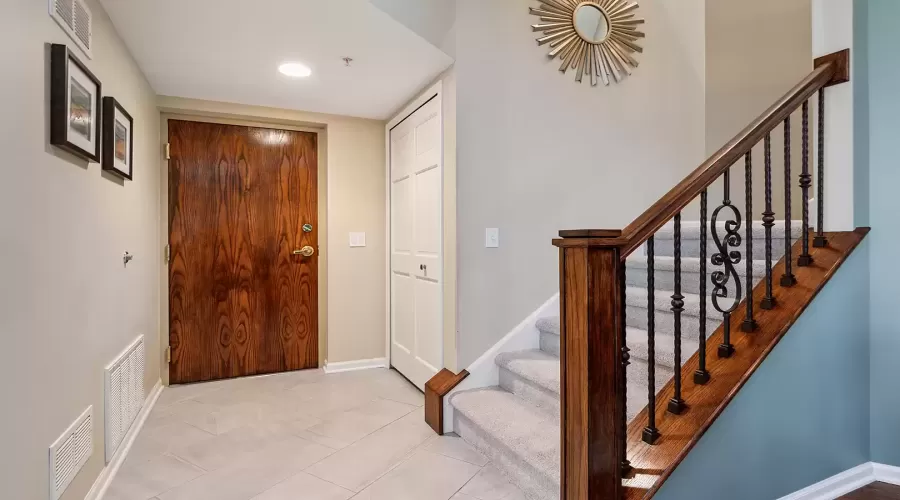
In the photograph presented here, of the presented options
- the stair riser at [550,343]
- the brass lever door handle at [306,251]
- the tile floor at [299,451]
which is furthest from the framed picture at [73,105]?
the stair riser at [550,343]

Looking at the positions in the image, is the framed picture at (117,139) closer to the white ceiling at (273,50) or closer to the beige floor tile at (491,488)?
the white ceiling at (273,50)

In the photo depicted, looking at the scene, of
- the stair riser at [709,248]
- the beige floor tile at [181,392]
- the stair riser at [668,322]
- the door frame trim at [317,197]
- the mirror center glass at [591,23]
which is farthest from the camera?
the door frame trim at [317,197]

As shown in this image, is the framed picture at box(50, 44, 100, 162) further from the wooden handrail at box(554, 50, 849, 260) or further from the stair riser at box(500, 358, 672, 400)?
the stair riser at box(500, 358, 672, 400)

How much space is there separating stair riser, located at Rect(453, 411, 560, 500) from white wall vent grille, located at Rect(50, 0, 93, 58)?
219 centimetres

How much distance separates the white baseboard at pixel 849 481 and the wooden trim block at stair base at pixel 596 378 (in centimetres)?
84

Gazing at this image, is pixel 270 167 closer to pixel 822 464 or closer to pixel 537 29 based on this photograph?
pixel 537 29

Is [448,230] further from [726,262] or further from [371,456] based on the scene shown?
[726,262]

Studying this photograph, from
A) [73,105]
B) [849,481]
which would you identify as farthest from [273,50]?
[849,481]

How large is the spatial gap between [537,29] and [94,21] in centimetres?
207

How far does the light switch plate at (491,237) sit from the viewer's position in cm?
248

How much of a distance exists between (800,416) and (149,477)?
2578 mm

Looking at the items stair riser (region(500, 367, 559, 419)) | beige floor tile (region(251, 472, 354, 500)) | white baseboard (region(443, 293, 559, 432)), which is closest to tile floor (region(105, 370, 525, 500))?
beige floor tile (region(251, 472, 354, 500))

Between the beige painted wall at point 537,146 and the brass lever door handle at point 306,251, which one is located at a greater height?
the beige painted wall at point 537,146

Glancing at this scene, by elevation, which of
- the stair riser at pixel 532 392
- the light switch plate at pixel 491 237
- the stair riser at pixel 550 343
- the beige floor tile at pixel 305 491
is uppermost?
the light switch plate at pixel 491 237
